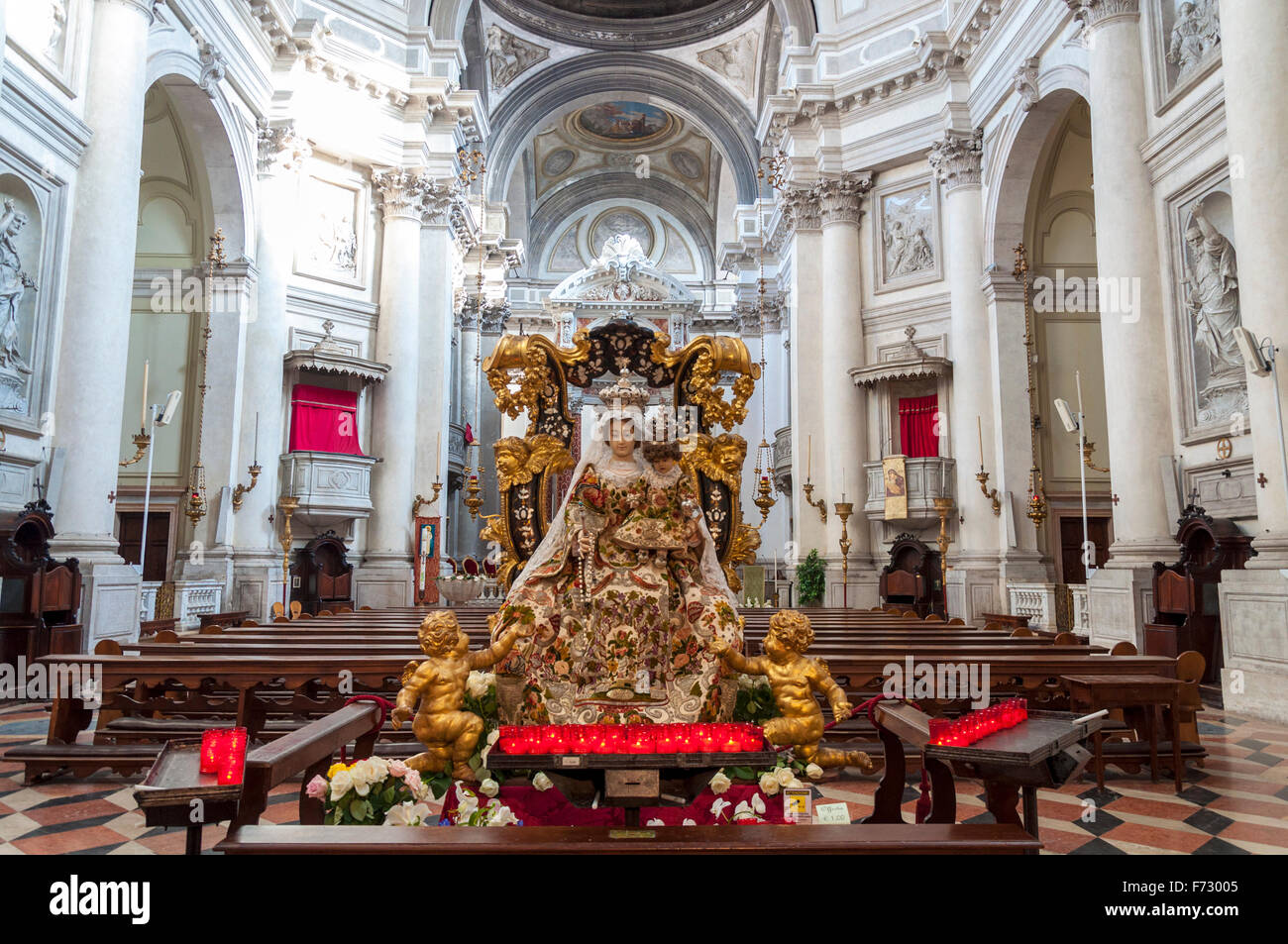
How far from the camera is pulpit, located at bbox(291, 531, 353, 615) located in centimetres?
1366

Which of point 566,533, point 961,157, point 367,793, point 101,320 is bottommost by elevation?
point 367,793

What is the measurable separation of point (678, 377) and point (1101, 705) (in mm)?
3507

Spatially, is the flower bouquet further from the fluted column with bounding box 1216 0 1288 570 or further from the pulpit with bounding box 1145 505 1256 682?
the pulpit with bounding box 1145 505 1256 682

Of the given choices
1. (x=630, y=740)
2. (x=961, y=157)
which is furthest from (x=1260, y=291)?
(x=961, y=157)

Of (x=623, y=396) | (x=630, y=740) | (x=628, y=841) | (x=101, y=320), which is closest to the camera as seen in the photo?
(x=628, y=841)

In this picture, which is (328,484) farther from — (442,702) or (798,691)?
(798,691)

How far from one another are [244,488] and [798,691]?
1109 centimetres

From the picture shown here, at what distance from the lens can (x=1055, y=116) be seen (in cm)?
1201

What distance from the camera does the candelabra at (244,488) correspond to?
12383mm

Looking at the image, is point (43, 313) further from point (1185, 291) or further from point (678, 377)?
point (1185, 291)

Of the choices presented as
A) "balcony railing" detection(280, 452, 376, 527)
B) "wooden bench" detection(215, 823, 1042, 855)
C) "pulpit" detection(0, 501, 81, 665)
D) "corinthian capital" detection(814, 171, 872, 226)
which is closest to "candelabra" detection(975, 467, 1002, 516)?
"corinthian capital" detection(814, 171, 872, 226)

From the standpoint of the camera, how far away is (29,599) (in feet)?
25.0

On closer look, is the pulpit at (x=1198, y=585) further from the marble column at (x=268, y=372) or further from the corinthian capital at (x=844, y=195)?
the marble column at (x=268, y=372)

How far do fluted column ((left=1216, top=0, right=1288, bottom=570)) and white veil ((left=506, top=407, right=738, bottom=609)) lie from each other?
199 inches
